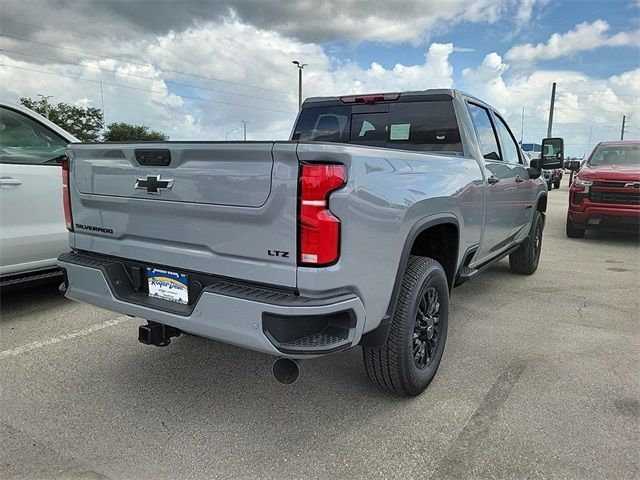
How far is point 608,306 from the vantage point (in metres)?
4.89

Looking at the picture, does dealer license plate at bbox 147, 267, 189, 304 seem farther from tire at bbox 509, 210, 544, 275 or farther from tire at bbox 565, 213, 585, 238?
tire at bbox 565, 213, 585, 238

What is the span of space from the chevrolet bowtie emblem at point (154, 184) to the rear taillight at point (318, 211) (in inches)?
31.0

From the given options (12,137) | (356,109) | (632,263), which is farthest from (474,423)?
(632,263)

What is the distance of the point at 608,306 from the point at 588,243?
4.14 m

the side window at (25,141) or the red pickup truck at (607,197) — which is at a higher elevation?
the side window at (25,141)

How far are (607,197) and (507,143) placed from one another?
425cm

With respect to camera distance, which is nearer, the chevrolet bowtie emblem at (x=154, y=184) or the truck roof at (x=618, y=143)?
the chevrolet bowtie emblem at (x=154, y=184)

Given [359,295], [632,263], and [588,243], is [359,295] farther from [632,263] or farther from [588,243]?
[588,243]

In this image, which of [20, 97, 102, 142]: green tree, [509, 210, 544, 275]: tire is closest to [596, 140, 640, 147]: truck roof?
[509, 210, 544, 275]: tire

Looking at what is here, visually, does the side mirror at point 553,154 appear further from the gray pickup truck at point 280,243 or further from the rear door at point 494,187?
the gray pickup truck at point 280,243

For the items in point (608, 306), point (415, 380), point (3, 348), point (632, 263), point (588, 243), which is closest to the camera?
point (415, 380)

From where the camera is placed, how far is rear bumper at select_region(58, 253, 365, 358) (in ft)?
6.95

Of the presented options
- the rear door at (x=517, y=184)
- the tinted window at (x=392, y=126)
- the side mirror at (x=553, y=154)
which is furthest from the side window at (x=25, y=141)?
the side mirror at (x=553, y=154)

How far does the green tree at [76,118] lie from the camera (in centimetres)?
4382
